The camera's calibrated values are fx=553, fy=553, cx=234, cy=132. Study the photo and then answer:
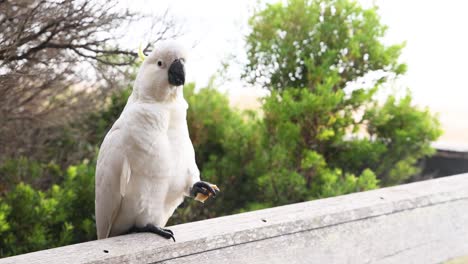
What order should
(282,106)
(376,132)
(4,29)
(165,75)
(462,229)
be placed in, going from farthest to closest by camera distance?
(376,132)
(282,106)
(462,229)
(4,29)
(165,75)

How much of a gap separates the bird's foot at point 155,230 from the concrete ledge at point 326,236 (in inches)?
0.7

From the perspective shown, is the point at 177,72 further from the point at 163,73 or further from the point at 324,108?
the point at 324,108

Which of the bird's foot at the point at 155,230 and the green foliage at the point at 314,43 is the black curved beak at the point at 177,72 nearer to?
the bird's foot at the point at 155,230

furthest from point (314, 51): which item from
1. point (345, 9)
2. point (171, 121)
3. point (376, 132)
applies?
point (171, 121)

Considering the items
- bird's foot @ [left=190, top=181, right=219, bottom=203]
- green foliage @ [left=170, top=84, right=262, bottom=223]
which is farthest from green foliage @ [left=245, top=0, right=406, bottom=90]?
bird's foot @ [left=190, top=181, right=219, bottom=203]

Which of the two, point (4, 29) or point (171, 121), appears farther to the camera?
point (4, 29)

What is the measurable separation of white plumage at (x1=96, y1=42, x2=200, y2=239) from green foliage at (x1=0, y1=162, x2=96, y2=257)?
79 centimetres

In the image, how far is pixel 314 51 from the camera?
9.53 ft

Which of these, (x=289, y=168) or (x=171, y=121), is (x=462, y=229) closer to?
(x=289, y=168)

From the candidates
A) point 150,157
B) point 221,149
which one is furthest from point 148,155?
point 221,149

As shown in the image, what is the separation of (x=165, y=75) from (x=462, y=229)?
5.35ft

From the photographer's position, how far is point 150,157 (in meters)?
1.45

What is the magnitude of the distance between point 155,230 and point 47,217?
0.93 meters

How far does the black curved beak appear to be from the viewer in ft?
4.67
